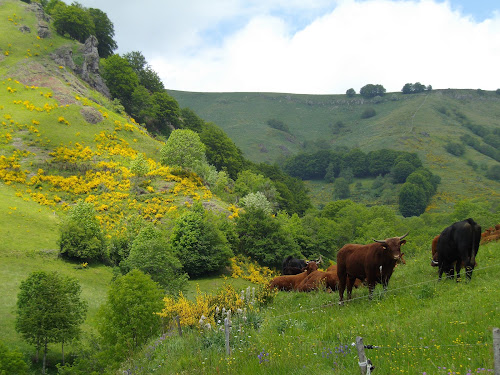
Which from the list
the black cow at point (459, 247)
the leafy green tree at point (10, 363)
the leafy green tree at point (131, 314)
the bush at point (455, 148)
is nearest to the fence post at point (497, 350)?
the black cow at point (459, 247)

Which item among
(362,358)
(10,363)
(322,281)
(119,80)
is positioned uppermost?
(119,80)

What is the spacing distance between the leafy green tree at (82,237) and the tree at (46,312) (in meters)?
14.3

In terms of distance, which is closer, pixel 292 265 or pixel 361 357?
pixel 361 357

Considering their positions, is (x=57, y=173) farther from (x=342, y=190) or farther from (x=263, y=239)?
(x=342, y=190)

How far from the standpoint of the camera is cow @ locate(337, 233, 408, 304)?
13.8 metres

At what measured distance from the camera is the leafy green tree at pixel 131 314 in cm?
2330

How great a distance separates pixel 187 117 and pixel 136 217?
78.2 m

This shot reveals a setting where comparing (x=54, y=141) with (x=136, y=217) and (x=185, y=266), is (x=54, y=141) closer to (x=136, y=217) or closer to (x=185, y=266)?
(x=136, y=217)

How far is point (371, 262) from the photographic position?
14.2 m

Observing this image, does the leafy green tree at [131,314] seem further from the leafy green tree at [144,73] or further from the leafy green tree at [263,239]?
the leafy green tree at [144,73]

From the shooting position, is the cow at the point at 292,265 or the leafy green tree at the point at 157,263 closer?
the leafy green tree at the point at 157,263

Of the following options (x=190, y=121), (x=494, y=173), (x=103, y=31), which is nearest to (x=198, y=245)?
(x=190, y=121)

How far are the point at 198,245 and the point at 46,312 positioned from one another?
77.5ft

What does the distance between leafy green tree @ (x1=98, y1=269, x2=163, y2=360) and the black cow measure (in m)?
15.8
